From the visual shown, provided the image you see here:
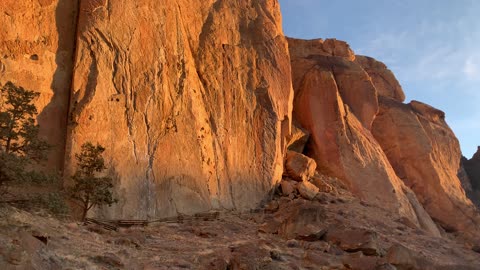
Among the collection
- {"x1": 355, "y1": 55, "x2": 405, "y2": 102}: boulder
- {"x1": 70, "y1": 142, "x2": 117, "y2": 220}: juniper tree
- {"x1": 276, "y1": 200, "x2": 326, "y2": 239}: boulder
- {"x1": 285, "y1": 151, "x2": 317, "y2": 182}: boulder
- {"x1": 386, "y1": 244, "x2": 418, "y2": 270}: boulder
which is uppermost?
{"x1": 355, "y1": 55, "x2": 405, "y2": 102}: boulder

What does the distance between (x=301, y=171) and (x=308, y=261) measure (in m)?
15.0

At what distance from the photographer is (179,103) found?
2331 cm

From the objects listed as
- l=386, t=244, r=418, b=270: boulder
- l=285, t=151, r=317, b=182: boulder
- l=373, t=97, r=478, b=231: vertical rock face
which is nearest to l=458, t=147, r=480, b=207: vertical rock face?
l=373, t=97, r=478, b=231: vertical rock face

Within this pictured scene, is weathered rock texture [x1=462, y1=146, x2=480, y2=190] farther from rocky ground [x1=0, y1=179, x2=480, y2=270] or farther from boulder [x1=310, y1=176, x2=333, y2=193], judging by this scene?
rocky ground [x1=0, y1=179, x2=480, y2=270]

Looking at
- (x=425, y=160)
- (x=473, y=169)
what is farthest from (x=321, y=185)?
(x=473, y=169)

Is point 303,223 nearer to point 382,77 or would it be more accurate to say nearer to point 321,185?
point 321,185

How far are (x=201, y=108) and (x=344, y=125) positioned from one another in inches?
537

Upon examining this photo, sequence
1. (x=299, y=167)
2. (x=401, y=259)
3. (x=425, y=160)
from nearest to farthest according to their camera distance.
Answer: (x=401, y=259), (x=299, y=167), (x=425, y=160)

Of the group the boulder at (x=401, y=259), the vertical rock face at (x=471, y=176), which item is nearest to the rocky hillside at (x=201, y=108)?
the boulder at (x=401, y=259)

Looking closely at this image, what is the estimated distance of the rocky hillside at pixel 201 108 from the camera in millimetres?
20000

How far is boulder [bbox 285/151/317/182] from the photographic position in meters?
30.1

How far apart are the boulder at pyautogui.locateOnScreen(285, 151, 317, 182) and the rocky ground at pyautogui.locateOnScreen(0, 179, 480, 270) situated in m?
4.81

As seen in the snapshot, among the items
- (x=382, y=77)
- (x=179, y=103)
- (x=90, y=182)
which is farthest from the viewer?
(x=382, y=77)

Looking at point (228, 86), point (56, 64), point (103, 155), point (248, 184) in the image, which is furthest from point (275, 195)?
point (56, 64)
